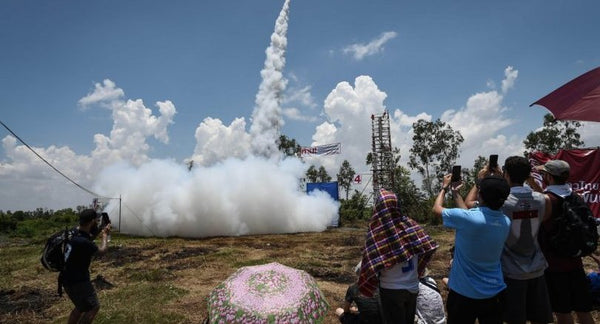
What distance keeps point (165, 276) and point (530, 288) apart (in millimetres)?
9649

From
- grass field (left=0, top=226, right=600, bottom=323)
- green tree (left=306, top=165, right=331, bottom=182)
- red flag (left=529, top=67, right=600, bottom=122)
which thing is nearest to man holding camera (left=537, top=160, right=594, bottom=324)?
red flag (left=529, top=67, right=600, bottom=122)

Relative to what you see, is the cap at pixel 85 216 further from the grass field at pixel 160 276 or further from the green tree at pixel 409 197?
the green tree at pixel 409 197

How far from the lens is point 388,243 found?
131 inches

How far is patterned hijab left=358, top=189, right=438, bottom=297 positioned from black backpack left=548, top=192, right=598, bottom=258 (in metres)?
1.43

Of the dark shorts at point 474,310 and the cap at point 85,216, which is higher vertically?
the cap at point 85,216

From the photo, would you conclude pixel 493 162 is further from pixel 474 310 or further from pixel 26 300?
pixel 26 300

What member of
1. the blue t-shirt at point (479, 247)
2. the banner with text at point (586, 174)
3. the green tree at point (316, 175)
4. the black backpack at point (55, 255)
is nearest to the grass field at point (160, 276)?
the banner with text at point (586, 174)

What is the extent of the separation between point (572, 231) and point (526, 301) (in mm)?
823

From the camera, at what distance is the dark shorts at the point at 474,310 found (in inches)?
130

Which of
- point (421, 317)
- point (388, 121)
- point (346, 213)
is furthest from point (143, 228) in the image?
point (421, 317)

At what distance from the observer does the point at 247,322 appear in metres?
1.78

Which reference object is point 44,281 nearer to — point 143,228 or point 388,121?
point 143,228

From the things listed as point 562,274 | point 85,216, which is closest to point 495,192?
point 562,274

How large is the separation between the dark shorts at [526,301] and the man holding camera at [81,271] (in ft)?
15.5
